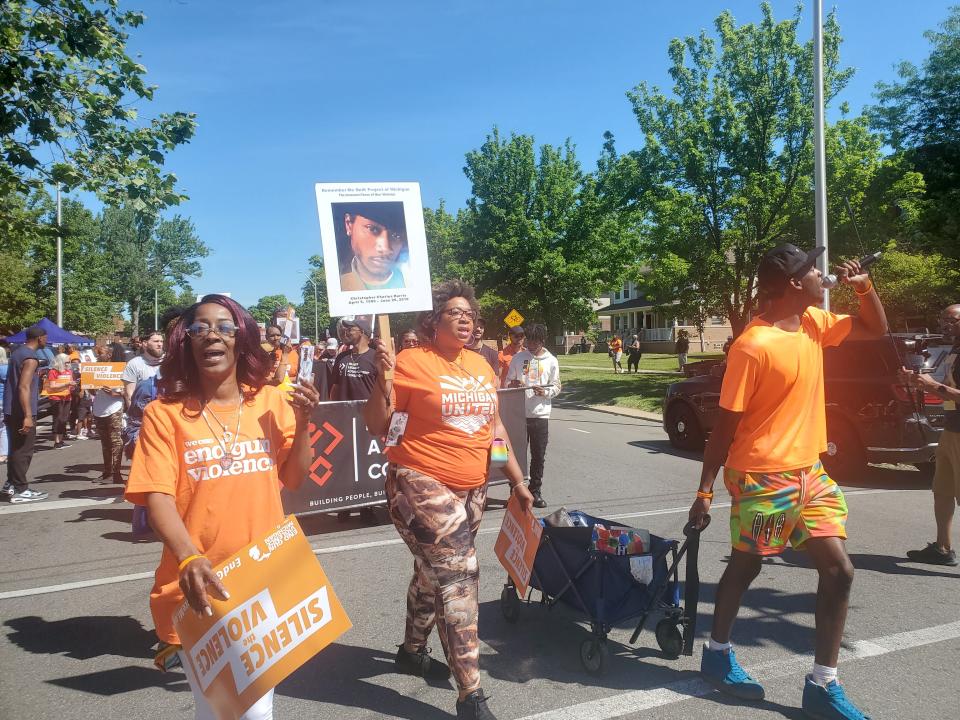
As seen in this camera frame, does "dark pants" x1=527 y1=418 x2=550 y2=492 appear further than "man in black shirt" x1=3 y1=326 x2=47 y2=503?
No

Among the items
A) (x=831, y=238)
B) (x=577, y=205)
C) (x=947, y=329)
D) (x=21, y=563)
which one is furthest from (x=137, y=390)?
(x=577, y=205)

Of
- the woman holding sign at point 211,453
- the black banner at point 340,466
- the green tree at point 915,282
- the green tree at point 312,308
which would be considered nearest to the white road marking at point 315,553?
the black banner at point 340,466

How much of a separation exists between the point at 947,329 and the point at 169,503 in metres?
5.38

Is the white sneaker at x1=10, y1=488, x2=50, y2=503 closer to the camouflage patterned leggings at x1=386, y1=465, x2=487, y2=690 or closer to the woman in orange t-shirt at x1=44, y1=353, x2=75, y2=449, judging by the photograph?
the woman in orange t-shirt at x1=44, y1=353, x2=75, y2=449

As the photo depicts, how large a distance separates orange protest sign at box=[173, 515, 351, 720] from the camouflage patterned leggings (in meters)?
0.95

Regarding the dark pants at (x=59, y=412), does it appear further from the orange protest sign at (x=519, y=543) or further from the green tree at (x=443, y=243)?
the green tree at (x=443, y=243)

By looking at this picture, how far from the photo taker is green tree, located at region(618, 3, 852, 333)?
20.9m

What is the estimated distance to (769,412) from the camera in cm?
332

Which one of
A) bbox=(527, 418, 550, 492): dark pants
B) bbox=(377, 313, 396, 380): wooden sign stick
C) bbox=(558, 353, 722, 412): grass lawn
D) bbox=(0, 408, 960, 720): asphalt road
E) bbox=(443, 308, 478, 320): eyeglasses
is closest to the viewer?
bbox=(377, 313, 396, 380): wooden sign stick

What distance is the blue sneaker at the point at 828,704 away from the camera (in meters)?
3.14

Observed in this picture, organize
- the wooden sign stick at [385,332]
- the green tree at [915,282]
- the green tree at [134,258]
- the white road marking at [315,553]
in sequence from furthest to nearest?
the green tree at [134,258]
the green tree at [915,282]
the white road marking at [315,553]
the wooden sign stick at [385,332]

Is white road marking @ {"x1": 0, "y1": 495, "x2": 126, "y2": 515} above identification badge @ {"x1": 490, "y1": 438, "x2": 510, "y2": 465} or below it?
below

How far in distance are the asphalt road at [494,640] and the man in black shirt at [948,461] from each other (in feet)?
0.55

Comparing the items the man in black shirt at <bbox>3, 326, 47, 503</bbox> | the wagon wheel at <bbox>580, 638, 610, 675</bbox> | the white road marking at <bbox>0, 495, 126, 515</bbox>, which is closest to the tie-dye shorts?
the wagon wheel at <bbox>580, 638, 610, 675</bbox>
